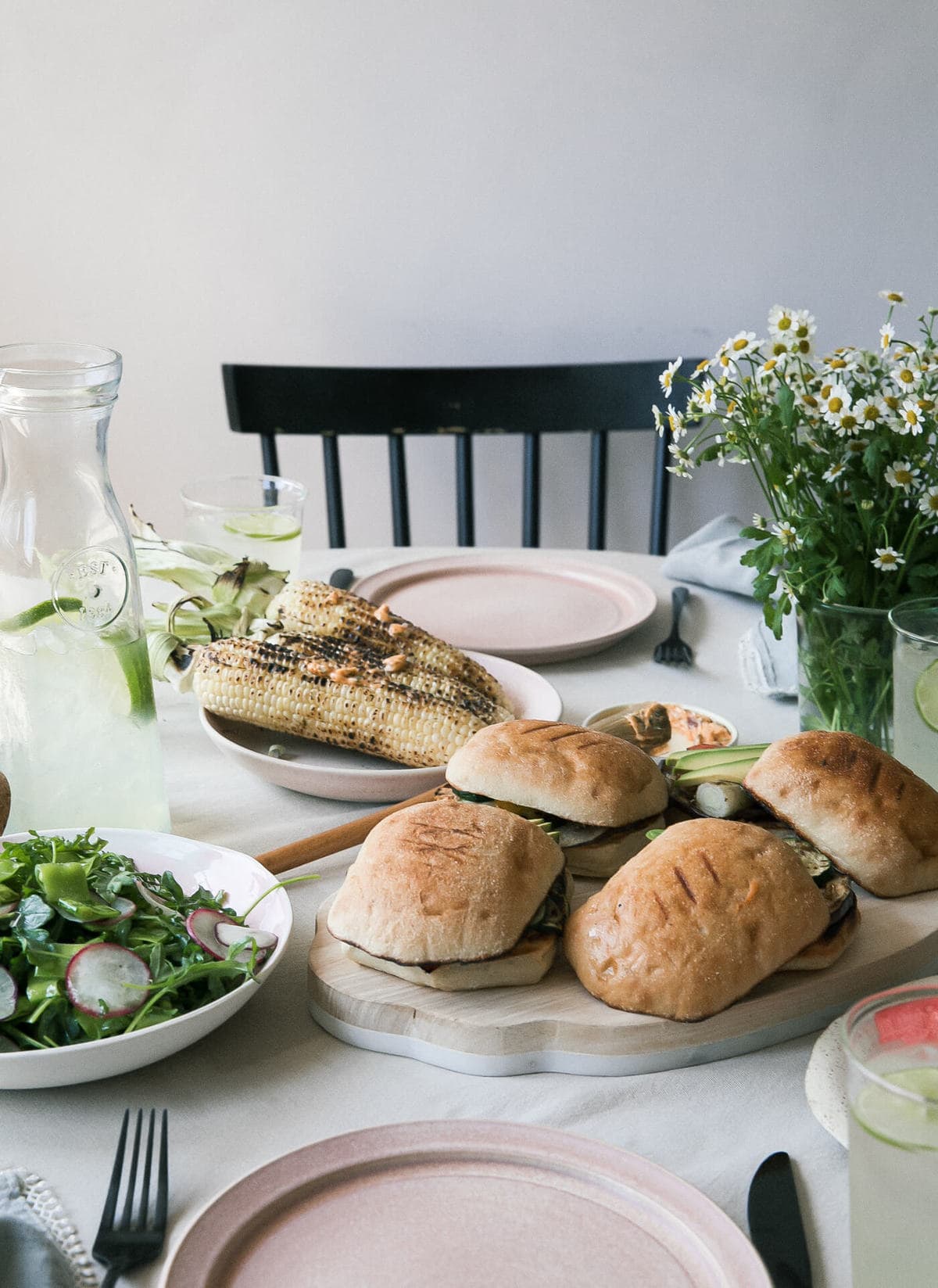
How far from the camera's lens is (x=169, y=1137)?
0.74 metres

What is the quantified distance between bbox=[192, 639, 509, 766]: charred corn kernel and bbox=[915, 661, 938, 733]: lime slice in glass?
0.42 meters

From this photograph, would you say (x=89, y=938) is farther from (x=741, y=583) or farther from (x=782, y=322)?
(x=741, y=583)

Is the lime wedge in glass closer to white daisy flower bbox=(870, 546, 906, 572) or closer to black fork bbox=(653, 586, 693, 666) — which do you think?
white daisy flower bbox=(870, 546, 906, 572)

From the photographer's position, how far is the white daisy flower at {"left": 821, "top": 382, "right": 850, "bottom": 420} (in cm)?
103

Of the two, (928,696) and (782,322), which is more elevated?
(782,322)

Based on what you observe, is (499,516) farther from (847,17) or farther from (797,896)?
(797,896)

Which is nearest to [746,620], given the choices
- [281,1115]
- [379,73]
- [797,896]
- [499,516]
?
[797,896]

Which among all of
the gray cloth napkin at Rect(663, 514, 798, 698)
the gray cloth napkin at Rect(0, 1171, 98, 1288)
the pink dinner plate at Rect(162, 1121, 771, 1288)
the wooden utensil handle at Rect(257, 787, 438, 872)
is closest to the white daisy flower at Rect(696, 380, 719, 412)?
the gray cloth napkin at Rect(663, 514, 798, 698)

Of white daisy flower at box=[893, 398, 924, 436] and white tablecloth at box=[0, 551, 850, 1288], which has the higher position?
white daisy flower at box=[893, 398, 924, 436]

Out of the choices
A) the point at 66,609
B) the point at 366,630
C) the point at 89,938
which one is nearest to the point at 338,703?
the point at 366,630

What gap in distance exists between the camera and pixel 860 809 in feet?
3.01

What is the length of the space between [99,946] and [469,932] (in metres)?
0.24

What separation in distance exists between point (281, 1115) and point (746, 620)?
3.59 ft

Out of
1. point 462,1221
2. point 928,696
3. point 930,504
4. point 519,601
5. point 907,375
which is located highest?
point 907,375
